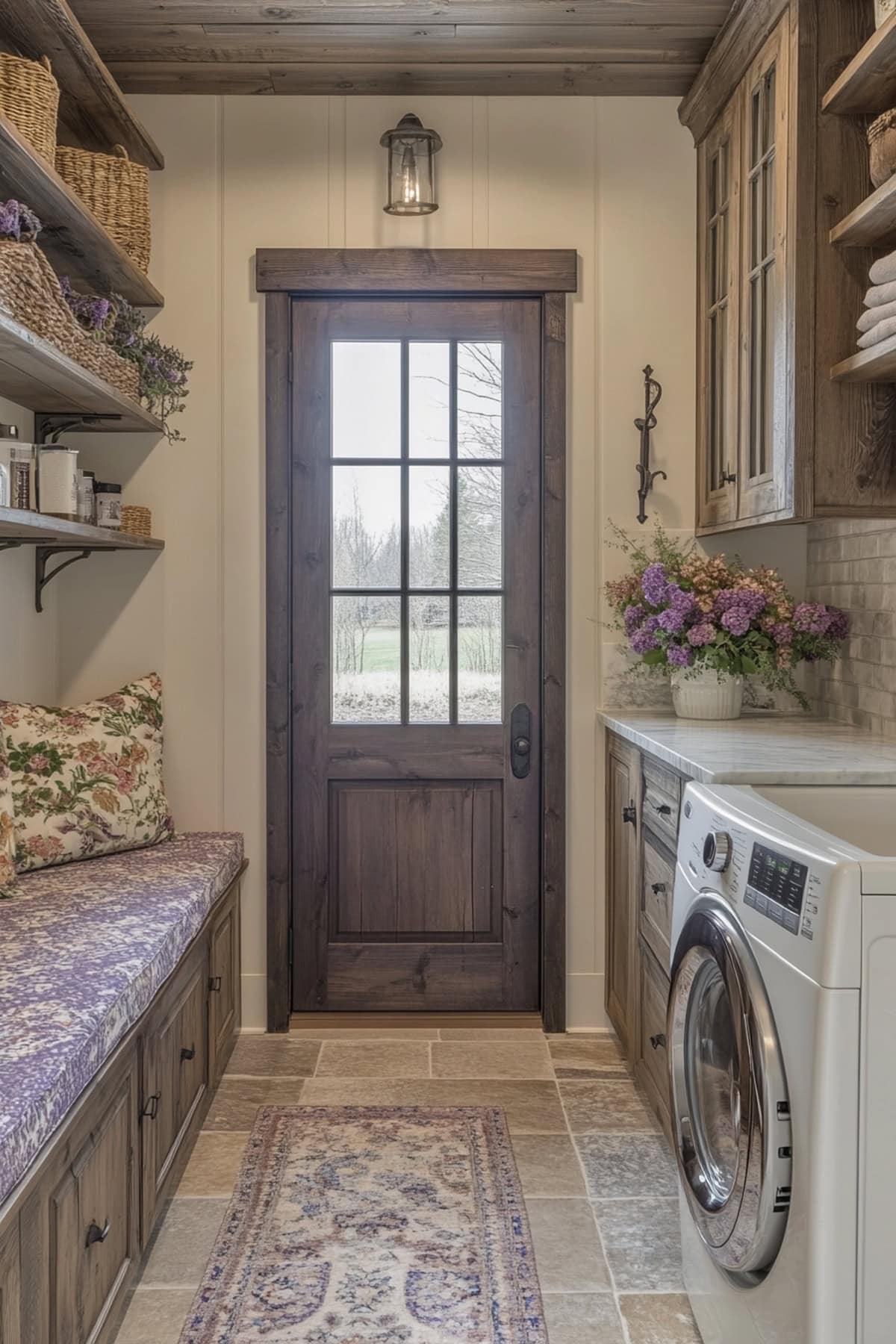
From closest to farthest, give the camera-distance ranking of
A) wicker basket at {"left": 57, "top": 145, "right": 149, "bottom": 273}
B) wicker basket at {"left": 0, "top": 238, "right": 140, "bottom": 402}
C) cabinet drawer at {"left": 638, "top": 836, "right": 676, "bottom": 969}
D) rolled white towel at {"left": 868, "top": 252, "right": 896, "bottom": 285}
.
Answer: wicker basket at {"left": 0, "top": 238, "right": 140, "bottom": 402} < rolled white towel at {"left": 868, "top": 252, "right": 896, "bottom": 285} < cabinet drawer at {"left": 638, "top": 836, "right": 676, "bottom": 969} < wicker basket at {"left": 57, "top": 145, "right": 149, "bottom": 273}

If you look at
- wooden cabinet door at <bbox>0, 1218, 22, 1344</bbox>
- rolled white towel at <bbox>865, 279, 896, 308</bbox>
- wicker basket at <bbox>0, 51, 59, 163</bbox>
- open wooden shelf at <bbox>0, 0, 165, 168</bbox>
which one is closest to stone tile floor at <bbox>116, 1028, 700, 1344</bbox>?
wooden cabinet door at <bbox>0, 1218, 22, 1344</bbox>

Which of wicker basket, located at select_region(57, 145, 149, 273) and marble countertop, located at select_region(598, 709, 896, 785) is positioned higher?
wicker basket, located at select_region(57, 145, 149, 273)

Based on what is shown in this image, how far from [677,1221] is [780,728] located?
1224 mm

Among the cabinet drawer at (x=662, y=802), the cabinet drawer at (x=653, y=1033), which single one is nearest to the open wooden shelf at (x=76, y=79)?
the cabinet drawer at (x=662, y=802)

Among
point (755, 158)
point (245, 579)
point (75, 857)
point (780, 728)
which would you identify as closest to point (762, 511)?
point (780, 728)

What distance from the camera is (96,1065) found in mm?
1732

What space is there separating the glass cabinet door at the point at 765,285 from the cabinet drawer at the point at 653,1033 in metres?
1.14

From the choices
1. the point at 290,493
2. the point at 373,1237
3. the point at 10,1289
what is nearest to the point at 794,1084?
the point at 10,1289

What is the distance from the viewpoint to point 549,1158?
2602mm

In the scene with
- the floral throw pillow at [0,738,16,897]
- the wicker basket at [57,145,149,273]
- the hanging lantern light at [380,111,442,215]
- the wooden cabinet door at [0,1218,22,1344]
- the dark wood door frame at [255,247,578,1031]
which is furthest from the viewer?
the dark wood door frame at [255,247,578,1031]

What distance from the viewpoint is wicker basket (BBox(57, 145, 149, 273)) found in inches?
114

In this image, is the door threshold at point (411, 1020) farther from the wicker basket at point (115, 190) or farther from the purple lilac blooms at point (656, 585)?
the wicker basket at point (115, 190)

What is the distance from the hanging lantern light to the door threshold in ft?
7.78

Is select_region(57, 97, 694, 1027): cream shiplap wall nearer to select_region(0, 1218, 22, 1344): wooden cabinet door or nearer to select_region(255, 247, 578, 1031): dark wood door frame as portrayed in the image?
select_region(255, 247, 578, 1031): dark wood door frame
